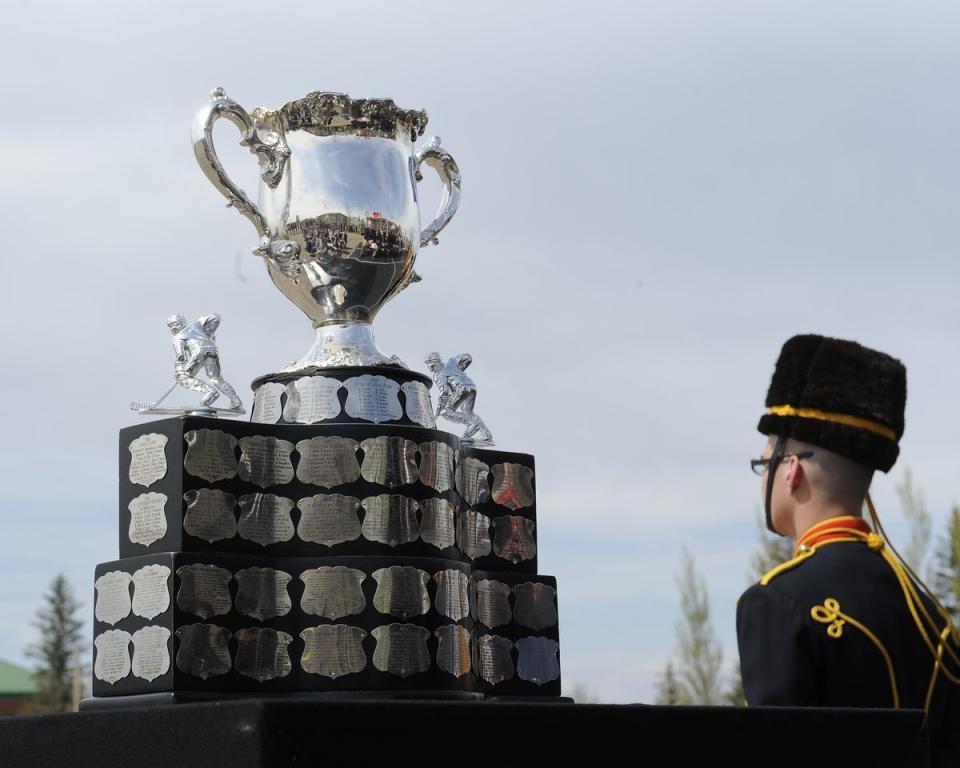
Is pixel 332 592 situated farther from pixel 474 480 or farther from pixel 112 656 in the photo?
pixel 474 480

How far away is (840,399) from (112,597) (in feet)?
5.35

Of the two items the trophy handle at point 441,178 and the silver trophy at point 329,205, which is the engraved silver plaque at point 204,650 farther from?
the trophy handle at point 441,178

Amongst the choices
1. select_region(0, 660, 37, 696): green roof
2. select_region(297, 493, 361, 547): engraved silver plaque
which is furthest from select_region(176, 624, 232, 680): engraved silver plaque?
select_region(0, 660, 37, 696): green roof

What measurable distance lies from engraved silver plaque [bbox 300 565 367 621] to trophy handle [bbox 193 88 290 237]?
885 millimetres

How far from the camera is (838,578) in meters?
3.14

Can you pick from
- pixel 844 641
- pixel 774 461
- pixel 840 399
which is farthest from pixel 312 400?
pixel 844 641

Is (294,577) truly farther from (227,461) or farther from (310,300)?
(310,300)

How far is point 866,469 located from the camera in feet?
Answer: 10.7

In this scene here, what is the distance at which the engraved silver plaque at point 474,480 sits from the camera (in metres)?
3.96

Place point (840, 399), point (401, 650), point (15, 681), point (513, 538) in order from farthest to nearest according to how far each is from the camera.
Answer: point (15, 681) < point (513, 538) < point (401, 650) < point (840, 399)

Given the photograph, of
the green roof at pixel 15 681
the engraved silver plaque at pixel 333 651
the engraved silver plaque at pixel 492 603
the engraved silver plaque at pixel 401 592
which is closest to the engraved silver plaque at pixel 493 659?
the engraved silver plaque at pixel 492 603

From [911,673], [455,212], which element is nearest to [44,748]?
[911,673]

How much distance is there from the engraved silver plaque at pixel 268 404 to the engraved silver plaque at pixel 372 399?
16cm

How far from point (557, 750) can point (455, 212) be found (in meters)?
2.25
